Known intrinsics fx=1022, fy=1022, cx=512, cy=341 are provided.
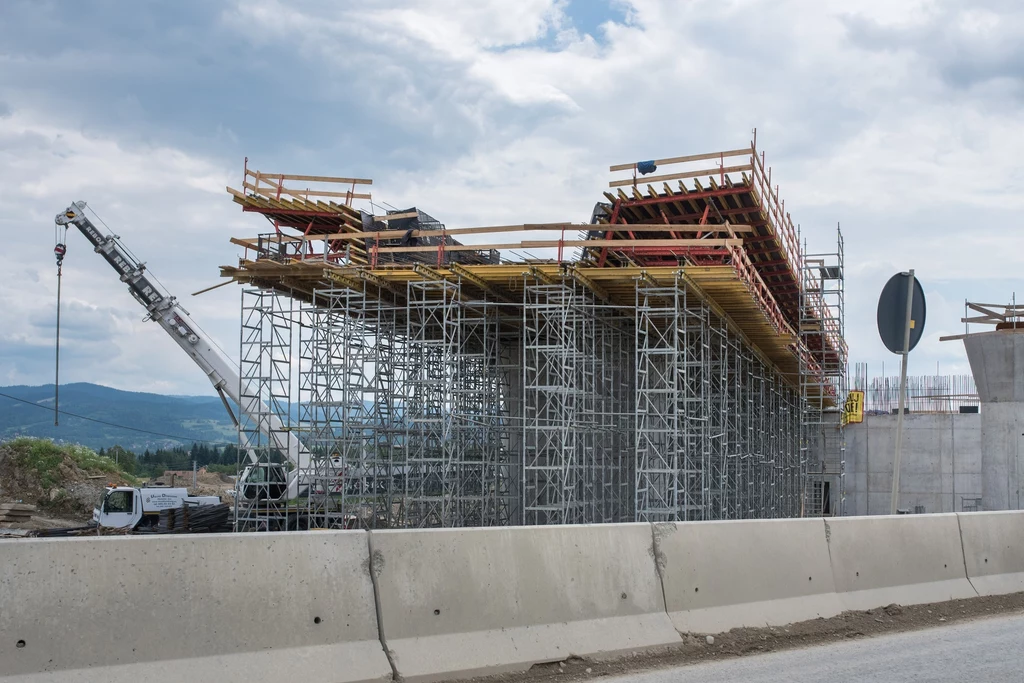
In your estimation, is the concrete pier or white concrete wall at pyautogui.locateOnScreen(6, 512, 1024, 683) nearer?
white concrete wall at pyautogui.locateOnScreen(6, 512, 1024, 683)

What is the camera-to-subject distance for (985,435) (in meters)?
25.1

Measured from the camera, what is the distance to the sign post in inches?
436

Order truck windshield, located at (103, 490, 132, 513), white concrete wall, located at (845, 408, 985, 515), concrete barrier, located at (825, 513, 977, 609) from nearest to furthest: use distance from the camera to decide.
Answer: concrete barrier, located at (825, 513, 977, 609) → truck windshield, located at (103, 490, 132, 513) → white concrete wall, located at (845, 408, 985, 515)

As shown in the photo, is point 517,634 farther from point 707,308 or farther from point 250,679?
point 707,308

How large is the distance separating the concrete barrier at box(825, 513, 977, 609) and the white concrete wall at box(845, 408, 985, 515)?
89.8 ft

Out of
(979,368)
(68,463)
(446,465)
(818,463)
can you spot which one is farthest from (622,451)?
(68,463)

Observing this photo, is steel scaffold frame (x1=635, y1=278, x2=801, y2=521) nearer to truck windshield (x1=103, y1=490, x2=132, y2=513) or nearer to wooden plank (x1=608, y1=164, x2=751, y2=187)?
wooden plank (x1=608, y1=164, x2=751, y2=187)

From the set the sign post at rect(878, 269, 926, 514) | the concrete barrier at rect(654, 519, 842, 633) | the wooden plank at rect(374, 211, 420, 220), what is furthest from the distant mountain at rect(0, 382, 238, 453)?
the concrete barrier at rect(654, 519, 842, 633)

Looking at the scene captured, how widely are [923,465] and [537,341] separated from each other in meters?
21.8

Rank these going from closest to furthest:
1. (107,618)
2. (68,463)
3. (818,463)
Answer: (107,618), (68,463), (818,463)

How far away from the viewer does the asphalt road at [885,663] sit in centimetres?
687

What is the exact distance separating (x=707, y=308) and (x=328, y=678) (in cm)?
1718

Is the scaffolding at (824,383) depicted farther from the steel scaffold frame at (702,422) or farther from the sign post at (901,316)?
the sign post at (901,316)

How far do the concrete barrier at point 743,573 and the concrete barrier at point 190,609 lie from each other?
2.73 meters
